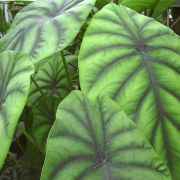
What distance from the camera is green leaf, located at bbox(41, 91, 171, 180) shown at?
0.64 m

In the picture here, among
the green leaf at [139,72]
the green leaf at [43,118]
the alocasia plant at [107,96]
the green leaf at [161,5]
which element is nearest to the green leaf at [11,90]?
the alocasia plant at [107,96]

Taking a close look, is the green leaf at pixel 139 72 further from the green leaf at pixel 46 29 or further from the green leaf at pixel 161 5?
the green leaf at pixel 161 5

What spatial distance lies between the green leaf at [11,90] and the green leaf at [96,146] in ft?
0.23

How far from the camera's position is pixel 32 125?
107 centimetres

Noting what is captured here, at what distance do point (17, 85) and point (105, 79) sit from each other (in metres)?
0.17

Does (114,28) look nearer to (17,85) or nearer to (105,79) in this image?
(105,79)

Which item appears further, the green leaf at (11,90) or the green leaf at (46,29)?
the green leaf at (46,29)

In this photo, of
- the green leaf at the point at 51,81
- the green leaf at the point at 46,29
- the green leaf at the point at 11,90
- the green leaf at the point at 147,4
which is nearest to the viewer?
the green leaf at the point at 11,90

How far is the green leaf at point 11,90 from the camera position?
24.9 inches

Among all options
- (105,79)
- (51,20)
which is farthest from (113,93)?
(51,20)

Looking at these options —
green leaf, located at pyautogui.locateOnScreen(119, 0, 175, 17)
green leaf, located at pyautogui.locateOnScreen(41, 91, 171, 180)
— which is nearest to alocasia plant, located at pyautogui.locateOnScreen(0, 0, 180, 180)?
green leaf, located at pyautogui.locateOnScreen(41, 91, 171, 180)

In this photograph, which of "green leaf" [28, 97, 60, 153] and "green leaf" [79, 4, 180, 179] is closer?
"green leaf" [79, 4, 180, 179]

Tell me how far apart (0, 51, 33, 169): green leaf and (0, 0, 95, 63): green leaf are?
0.05m

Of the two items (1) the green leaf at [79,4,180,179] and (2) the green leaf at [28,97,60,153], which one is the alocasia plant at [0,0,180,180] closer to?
(1) the green leaf at [79,4,180,179]
